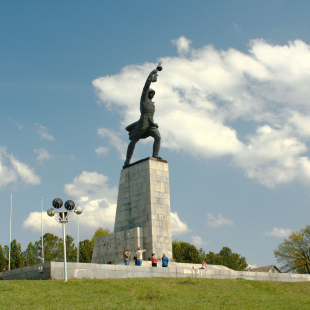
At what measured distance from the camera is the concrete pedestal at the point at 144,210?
877 inches

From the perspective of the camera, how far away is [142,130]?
25.2 metres

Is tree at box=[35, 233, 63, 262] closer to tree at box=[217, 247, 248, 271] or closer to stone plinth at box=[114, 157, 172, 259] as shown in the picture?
tree at box=[217, 247, 248, 271]

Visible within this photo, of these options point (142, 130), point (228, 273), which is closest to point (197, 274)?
point (228, 273)

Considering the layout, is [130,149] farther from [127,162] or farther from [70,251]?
[70,251]

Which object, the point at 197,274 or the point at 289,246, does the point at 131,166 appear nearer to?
the point at 197,274

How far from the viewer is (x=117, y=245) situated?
2327cm


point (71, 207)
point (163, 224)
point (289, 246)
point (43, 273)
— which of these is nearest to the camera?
point (43, 273)

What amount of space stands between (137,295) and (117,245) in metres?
10.5

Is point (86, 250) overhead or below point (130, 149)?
below

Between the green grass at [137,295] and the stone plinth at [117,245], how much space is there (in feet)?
19.6

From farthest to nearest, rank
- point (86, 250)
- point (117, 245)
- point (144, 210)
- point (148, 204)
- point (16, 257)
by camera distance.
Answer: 1. point (86, 250)
2. point (16, 257)
3. point (117, 245)
4. point (144, 210)
5. point (148, 204)

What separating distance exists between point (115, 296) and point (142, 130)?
1416cm

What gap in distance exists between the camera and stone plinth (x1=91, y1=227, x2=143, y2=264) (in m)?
22.3

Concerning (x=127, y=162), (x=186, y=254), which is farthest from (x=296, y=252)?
(x=127, y=162)
